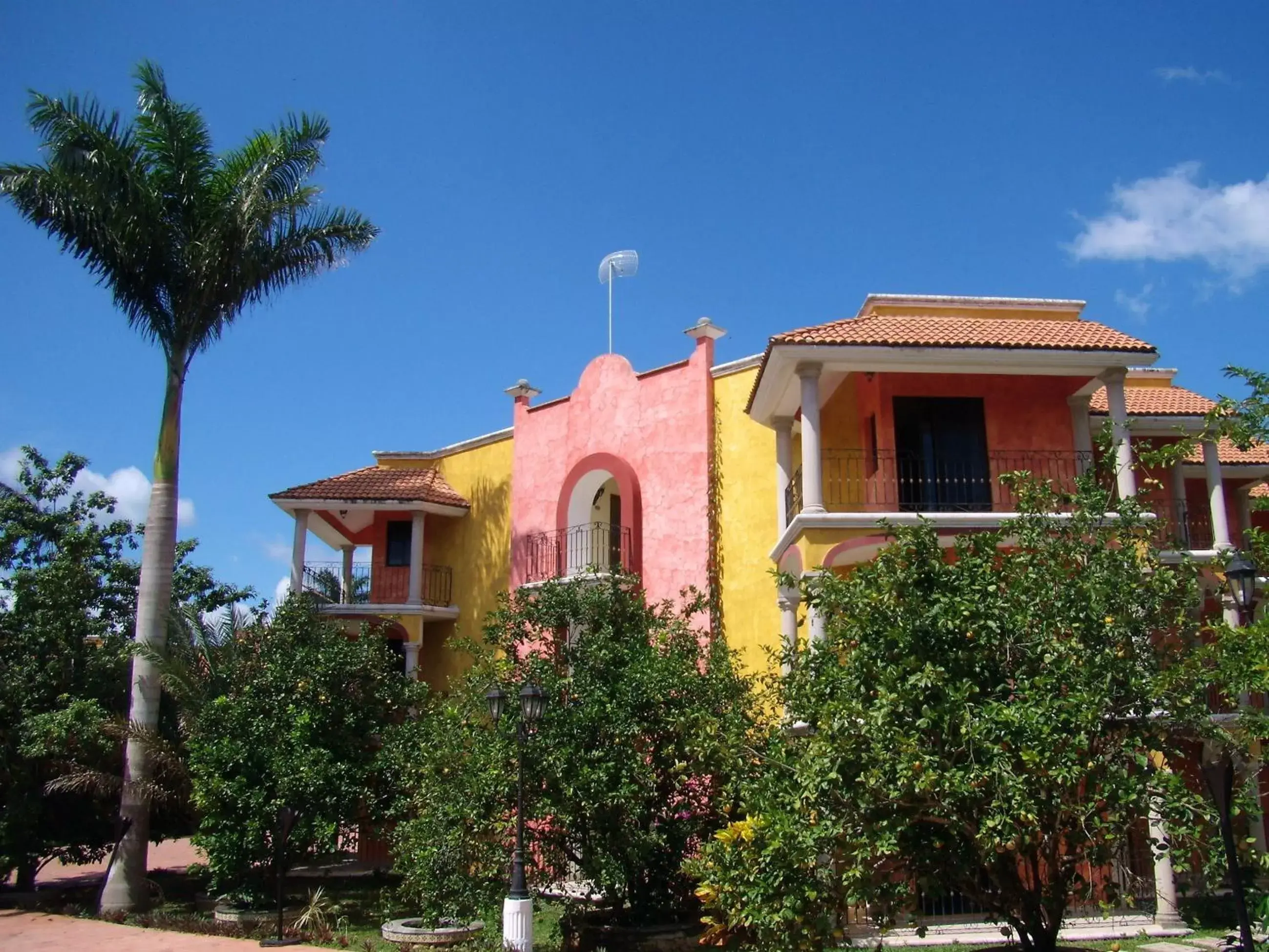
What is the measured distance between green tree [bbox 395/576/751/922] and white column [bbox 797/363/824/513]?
256cm

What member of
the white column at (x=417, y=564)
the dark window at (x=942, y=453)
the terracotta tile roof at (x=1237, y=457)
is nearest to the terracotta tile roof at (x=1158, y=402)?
the terracotta tile roof at (x=1237, y=457)

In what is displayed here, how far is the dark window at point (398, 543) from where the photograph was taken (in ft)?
84.1

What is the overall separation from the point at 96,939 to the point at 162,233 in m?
11.5

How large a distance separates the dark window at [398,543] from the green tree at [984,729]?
16295 millimetres

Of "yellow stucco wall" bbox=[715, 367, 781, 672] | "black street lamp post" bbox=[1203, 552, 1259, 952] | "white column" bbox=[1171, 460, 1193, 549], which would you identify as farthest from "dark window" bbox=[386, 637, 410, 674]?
"black street lamp post" bbox=[1203, 552, 1259, 952]

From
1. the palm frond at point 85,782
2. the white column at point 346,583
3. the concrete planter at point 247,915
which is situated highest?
the white column at point 346,583

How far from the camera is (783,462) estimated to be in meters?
18.9

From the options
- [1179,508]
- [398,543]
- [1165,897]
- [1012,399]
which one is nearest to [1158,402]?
[1179,508]

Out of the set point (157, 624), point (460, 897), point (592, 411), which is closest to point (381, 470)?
point (592, 411)

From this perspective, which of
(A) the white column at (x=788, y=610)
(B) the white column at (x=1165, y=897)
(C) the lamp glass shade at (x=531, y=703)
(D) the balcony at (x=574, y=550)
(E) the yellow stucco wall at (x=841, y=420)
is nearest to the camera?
(C) the lamp glass shade at (x=531, y=703)

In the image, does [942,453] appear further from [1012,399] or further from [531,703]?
[531,703]

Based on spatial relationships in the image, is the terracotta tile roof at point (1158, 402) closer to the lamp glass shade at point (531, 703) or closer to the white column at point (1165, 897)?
the white column at point (1165, 897)

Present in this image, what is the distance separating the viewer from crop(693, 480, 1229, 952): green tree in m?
8.99

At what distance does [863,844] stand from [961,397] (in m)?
9.98
